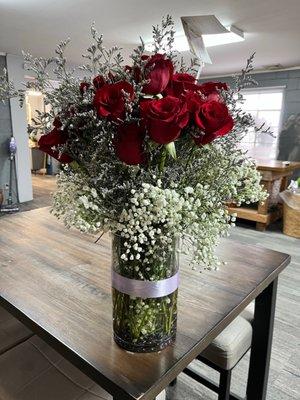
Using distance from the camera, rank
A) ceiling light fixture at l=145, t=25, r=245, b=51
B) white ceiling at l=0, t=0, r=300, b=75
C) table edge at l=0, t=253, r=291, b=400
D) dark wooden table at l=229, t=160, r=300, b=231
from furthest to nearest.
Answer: dark wooden table at l=229, t=160, r=300, b=231 < ceiling light fixture at l=145, t=25, r=245, b=51 < white ceiling at l=0, t=0, r=300, b=75 < table edge at l=0, t=253, r=291, b=400

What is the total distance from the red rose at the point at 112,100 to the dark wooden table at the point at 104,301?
0.59 meters

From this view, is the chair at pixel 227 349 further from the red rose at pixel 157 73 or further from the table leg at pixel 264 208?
the table leg at pixel 264 208

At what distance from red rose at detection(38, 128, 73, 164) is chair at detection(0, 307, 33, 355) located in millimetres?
940

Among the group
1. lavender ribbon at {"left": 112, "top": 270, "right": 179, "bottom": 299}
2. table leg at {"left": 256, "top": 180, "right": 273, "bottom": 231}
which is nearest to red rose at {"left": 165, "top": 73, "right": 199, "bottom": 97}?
lavender ribbon at {"left": 112, "top": 270, "right": 179, "bottom": 299}

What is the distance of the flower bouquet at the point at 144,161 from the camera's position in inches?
25.6

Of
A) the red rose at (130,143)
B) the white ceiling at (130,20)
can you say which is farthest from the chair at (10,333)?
the white ceiling at (130,20)

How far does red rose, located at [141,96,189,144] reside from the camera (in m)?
0.60

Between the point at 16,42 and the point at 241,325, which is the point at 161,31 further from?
the point at 16,42

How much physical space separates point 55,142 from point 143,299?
43 centimetres

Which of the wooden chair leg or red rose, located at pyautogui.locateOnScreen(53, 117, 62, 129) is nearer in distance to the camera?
red rose, located at pyautogui.locateOnScreen(53, 117, 62, 129)

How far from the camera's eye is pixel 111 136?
0.68 meters

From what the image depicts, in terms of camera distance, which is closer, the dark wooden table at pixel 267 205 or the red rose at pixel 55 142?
the red rose at pixel 55 142

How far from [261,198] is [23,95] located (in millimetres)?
684

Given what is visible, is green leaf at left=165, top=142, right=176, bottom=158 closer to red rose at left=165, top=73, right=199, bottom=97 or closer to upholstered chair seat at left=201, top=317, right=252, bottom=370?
red rose at left=165, top=73, right=199, bottom=97
